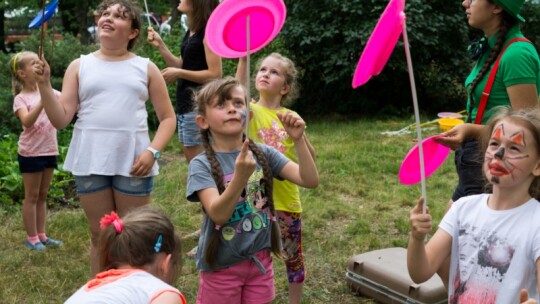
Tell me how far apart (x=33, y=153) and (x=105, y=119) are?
5.24ft

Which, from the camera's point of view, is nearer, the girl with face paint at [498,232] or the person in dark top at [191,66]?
the girl with face paint at [498,232]

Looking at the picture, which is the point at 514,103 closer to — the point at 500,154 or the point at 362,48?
the point at 500,154

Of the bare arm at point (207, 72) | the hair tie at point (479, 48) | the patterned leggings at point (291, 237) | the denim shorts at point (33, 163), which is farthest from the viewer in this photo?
the denim shorts at point (33, 163)

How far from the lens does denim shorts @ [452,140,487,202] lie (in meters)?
2.97

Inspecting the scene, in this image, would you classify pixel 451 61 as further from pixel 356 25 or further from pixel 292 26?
pixel 292 26

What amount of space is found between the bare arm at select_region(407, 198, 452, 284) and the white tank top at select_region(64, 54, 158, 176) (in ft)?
5.27

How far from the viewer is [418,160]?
276cm

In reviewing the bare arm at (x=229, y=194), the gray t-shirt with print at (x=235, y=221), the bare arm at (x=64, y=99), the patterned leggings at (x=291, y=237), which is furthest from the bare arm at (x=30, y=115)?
the bare arm at (x=229, y=194)

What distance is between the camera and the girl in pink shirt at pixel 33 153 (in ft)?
15.4

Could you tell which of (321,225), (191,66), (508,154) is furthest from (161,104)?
(321,225)

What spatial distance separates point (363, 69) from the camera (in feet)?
7.39

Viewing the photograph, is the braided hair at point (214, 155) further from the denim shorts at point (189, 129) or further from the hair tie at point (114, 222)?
the denim shorts at point (189, 129)

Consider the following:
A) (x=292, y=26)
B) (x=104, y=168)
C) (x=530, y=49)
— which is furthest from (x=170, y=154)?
(x=530, y=49)

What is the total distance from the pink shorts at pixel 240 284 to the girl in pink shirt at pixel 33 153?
2342mm
